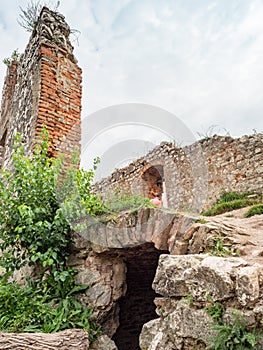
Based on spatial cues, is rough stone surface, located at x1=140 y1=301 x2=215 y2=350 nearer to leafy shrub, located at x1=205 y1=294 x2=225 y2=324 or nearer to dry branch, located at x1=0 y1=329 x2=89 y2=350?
leafy shrub, located at x1=205 y1=294 x2=225 y2=324

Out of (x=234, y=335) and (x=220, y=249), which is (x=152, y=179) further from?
(x=234, y=335)

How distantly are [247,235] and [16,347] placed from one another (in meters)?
2.47

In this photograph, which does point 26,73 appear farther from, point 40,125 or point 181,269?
point 181,269

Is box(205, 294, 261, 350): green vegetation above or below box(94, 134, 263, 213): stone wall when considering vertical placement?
below

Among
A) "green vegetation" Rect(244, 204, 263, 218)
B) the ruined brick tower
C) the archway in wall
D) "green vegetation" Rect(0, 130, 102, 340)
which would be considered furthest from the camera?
the archway in wall

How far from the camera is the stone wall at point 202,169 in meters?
6.89

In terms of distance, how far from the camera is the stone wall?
689cm

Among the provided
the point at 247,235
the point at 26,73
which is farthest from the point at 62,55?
the point at 247,235

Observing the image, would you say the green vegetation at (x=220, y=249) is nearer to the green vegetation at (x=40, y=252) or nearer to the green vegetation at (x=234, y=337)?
the green vegetation at (x=234, y=337)

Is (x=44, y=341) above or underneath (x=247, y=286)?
underneath

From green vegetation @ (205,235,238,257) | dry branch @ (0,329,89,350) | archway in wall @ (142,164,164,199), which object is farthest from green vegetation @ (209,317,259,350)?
archway in wall @ (142,164,164,199)

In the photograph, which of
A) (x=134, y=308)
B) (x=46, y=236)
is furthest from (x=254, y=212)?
(x=46, y=236)

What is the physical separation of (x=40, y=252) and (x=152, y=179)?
6.56 m

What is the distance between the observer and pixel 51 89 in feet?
16.8
